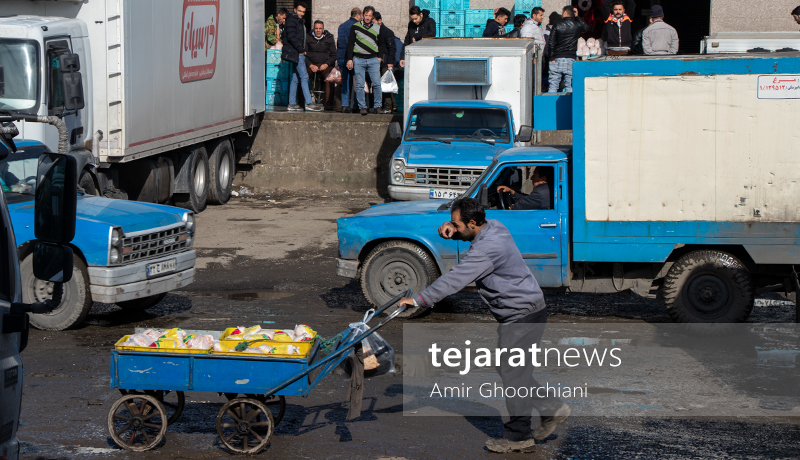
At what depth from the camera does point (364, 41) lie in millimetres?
19438

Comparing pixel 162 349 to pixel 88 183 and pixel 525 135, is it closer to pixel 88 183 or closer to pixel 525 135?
pixel 88 183

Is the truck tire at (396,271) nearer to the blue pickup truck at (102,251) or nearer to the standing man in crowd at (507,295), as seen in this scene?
the blue pickup truck at (102,251)

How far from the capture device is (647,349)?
27.7ft

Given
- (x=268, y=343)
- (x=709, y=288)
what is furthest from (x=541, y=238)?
(x=268, y=343)

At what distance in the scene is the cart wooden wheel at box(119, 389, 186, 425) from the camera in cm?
601

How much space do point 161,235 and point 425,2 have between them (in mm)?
14552

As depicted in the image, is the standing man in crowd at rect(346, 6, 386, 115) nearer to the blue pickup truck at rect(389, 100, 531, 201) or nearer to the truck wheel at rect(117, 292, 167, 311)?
the blue pickup truck at rect(389, 100, 531, 201)

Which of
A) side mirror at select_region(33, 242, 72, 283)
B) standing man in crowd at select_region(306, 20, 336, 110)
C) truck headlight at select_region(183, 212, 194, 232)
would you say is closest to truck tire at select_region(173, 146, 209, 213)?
standing man in crowd at select_region(306, 20, 336, 110)

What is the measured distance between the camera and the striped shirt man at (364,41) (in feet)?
63.7

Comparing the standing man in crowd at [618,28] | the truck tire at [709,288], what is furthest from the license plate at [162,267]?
the standing man in crowd at [618,28]

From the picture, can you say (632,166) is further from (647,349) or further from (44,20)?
(44,20)

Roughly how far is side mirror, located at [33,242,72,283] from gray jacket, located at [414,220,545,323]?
262 cm

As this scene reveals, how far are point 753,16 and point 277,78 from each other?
465 inches

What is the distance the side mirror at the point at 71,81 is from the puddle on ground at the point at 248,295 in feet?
10.5
